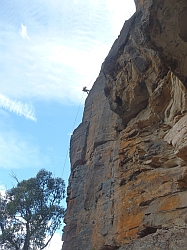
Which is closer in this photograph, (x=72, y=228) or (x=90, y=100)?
(x=72, y=228)

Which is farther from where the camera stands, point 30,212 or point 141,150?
point 30,212

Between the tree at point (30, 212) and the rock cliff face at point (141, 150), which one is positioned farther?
the tree at point (30, 212)

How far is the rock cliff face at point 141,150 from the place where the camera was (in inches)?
218

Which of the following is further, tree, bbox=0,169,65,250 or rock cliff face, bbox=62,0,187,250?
tree, bbox=0,169,65,250

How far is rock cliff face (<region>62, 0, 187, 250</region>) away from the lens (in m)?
5.54

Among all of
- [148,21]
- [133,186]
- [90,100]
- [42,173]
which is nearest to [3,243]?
[42,173]

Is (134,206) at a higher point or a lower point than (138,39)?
lower

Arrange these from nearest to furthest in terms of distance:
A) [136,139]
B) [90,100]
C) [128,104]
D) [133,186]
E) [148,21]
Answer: [148,21]
[133,186]
[136,139]
[128,104]
[90,100]

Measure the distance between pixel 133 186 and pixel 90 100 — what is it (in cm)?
884

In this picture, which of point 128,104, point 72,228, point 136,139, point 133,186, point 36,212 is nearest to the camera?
point 133,186

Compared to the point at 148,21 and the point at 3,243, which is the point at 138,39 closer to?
the point at 148,21

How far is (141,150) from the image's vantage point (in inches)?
374

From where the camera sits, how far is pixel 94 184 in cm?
1277

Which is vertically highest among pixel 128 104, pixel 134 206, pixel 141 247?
pixel 128 104
